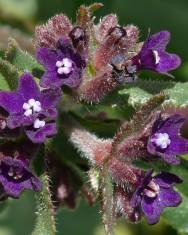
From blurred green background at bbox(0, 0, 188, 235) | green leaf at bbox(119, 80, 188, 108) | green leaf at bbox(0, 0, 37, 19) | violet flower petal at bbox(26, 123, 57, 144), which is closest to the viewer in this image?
violet flower petal at bbox(26, 123, 57, 144)

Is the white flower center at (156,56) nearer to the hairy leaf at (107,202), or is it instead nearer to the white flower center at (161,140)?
the white flower center at (161,140)

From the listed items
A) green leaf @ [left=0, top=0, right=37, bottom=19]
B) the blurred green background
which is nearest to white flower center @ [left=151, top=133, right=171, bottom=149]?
the blurred green background

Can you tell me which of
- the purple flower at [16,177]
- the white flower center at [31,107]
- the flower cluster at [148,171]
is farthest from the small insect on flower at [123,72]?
the purple flower at [16,177]

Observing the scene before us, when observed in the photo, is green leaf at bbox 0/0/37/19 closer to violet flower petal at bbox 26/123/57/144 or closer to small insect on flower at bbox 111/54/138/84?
small insect on flower at bbox 111/54/138/84

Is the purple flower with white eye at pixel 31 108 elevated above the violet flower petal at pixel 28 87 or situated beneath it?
situated beneath

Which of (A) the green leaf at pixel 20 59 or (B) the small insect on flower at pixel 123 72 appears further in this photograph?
(A) the green leaf at pixel 20 59

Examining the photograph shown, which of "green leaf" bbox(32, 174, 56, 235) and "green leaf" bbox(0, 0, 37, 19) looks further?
"green leaf" bbox(0, 0, 37, 19)

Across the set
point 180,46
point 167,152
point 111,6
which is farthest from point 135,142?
point 180,46
